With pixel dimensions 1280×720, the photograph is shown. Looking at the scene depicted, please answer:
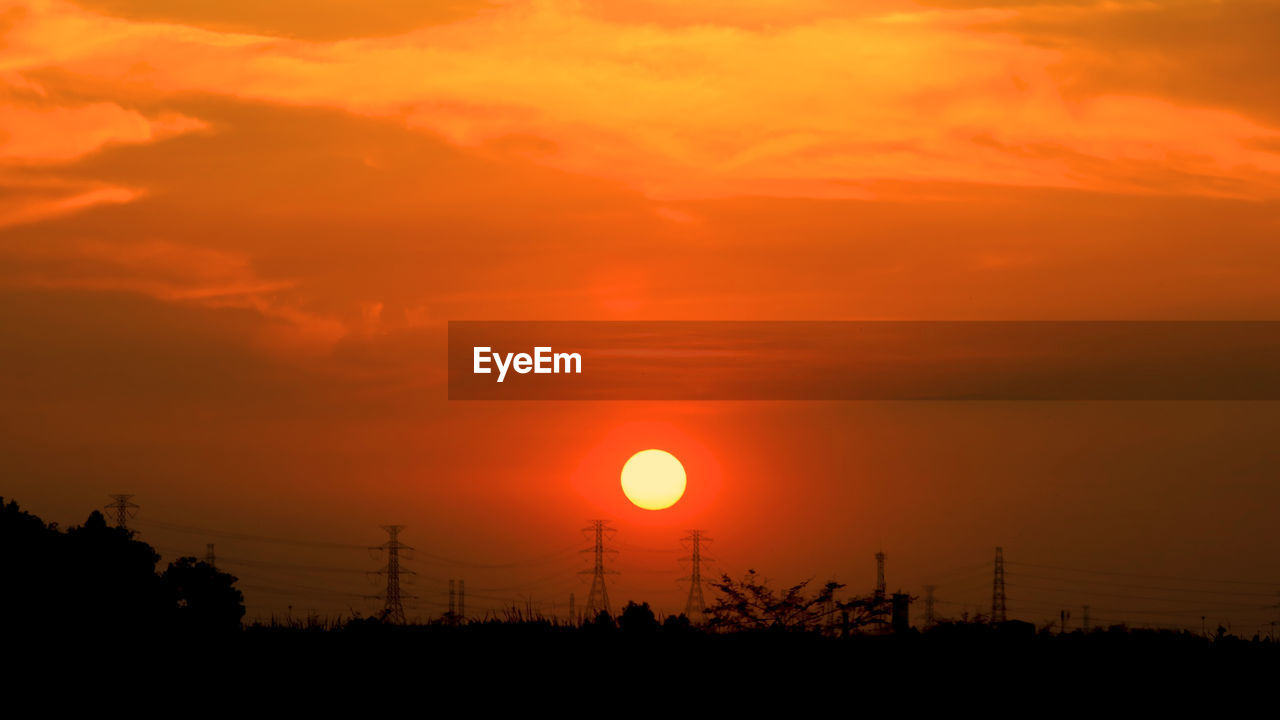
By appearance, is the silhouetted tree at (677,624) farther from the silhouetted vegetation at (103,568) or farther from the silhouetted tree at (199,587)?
the silhouetted tree at (199,587)

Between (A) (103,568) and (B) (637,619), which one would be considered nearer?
(B) (637,619)

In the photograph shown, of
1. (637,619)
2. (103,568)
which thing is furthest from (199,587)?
(637,619)

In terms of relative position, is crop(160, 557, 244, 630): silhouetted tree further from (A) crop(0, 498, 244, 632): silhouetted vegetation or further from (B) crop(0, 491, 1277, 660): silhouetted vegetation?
(B) crop(0, 491, 1277, 660): silhouetted vegetation

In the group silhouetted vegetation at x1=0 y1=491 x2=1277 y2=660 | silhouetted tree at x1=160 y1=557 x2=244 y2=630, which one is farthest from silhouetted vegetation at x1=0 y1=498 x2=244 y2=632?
silhouetted vegetation at x1=0 y1=491 x2=1277 y2=660

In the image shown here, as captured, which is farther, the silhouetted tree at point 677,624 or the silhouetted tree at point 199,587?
the silhouetted tree at point 199,587

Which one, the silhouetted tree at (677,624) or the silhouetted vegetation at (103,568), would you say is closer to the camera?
the silhouetted tree at (677,624)

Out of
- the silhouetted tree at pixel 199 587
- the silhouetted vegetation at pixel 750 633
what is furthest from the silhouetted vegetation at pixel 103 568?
the silhouetted vegetation at pixel 750 633

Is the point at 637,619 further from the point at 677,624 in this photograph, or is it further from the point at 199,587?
the point at 199,587

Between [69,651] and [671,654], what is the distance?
8434mm

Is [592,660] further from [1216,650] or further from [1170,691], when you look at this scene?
[1216,650]

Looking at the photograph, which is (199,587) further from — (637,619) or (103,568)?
(637,619)

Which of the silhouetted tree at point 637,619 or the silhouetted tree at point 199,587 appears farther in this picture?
the silhouetted tree at point 199,587

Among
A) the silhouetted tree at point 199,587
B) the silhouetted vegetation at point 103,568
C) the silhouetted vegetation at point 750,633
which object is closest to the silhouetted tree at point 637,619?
A: the silhouetted vegetation at point 750,633

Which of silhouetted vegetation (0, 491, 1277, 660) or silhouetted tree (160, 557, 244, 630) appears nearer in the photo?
silhouetted vegetation (0, 491, 1277, 660)
